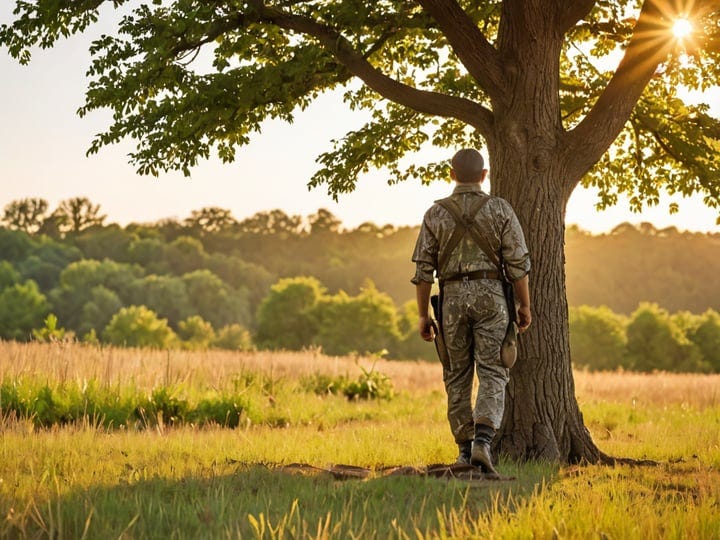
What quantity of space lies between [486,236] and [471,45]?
9.57 ft

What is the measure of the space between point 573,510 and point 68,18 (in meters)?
8.20

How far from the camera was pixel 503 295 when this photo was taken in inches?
305

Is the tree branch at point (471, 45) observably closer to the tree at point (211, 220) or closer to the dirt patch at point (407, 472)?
the dirt patch at point (407, 472)

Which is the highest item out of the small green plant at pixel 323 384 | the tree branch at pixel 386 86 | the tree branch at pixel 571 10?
the tree branch at pixel 571 10

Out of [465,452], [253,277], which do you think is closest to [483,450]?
[465,452]

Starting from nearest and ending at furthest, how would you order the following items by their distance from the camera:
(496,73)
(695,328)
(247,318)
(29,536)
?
(29,536), (496,73), (695,328), (247,318)

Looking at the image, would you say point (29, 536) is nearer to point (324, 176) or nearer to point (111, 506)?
point (111, 506)

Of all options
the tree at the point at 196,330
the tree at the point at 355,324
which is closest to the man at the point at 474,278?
the tree at the point at 355,324

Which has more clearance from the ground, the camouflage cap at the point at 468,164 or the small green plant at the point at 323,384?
the camouflage cap at the point at 468,164

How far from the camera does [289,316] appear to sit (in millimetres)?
76562

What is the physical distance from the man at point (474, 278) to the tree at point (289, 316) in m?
66.6

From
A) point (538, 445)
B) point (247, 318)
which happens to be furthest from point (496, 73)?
point (247, 318)

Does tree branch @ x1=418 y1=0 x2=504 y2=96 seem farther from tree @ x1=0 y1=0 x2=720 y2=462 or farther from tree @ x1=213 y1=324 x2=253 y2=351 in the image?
tree @ x1=213 y1=324 x2=253 y2=351

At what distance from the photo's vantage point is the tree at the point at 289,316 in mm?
75438
